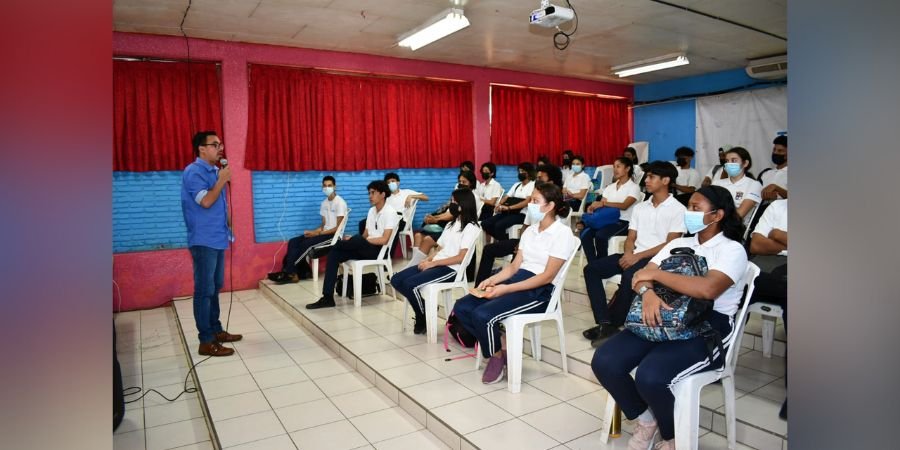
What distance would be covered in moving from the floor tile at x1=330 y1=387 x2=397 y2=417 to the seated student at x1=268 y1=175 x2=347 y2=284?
121 inches

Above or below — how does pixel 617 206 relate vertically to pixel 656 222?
above

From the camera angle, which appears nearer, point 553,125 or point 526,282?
point 526,282

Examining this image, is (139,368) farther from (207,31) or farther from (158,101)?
(207,31)

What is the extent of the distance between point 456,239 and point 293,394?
1659 millimetres

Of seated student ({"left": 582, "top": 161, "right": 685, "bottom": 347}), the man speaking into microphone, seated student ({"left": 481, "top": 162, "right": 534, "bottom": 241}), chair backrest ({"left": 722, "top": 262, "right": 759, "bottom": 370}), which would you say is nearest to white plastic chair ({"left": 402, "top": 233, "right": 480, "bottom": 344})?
seated student ({"left": 582, "top": 161, "right": 685, "bottom": 347})

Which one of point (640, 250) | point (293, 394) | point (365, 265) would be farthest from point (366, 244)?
point (640, 250)

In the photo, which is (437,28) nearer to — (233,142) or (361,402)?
(233,142)

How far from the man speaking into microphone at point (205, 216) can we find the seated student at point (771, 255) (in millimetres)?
3375

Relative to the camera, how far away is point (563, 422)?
8.84 feet

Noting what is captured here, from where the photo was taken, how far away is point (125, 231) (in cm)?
558

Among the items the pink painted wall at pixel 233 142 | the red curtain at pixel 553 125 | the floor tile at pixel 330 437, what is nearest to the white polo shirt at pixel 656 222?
the floor tile at pixel 330 437

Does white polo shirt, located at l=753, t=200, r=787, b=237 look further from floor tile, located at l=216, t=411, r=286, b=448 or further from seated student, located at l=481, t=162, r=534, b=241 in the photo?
floor tile, located at l=216, t=411, r=286, b=448

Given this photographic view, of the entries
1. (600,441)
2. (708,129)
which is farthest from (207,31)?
(708,129)
